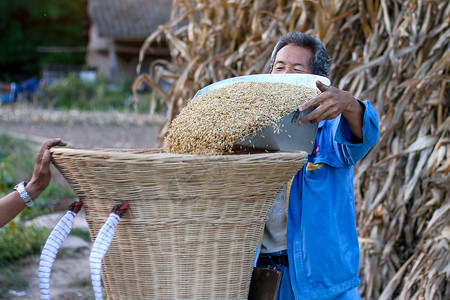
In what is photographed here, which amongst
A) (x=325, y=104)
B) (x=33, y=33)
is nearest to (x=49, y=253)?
(x=325, y=104)

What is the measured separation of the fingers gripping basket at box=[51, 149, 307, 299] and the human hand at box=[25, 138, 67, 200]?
63mm

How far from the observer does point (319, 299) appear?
67.4 inches

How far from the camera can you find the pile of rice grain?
1465 millimetres

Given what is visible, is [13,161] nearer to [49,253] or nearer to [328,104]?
[49,253]

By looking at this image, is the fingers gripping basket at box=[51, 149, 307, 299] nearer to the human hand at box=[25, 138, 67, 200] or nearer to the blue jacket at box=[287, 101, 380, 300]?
the human hand at box=[25, 138, 67, 200]

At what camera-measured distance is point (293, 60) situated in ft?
6.17

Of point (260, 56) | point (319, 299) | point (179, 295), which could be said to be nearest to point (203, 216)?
point (179, 295)

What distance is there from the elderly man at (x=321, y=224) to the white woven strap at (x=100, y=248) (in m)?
0.63

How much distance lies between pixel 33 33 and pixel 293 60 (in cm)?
2530

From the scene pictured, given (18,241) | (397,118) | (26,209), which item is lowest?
(26,209)

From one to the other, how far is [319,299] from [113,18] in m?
17.2

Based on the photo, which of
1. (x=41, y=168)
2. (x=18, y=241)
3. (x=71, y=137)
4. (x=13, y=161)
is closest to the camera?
(x=41, y=168)

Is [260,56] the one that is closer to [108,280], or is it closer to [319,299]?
[319,299]

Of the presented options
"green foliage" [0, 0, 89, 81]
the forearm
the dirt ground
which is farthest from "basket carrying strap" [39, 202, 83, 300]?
"green foliage" [0, 0, 89, 81]
